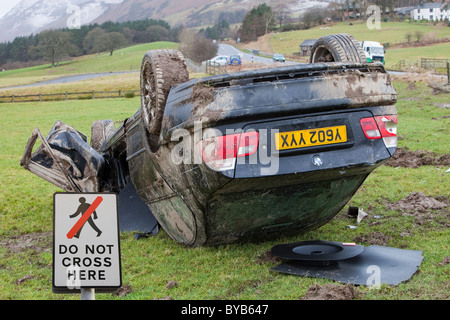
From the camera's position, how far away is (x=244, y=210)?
483 cm

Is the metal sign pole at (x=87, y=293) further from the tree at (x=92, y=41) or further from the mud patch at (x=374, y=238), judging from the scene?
the tree at (x=92, y=41)

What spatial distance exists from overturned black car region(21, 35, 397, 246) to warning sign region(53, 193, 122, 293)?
125 centimetres

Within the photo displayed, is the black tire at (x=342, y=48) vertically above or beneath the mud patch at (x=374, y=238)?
above

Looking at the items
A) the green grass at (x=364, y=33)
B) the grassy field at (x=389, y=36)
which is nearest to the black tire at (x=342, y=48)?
the grassy field at (x=389, y=36)

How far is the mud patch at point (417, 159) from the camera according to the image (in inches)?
372

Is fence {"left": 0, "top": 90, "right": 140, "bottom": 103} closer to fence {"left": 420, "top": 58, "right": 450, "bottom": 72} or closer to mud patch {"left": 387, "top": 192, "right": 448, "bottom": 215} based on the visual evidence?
fence {"left": 420, "top": 58, "right": 450, "bottom": 72}

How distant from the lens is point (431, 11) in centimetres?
12112

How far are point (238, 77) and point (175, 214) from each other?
174 cm

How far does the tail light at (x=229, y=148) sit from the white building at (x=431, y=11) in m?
107

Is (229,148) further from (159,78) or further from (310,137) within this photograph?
(159,78)

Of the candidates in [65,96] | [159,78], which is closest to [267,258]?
[159,78]

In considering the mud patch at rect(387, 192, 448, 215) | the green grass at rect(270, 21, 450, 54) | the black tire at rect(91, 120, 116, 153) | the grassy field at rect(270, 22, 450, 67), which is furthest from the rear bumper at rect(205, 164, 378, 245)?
the green grass at rect(270, 21, 450, 54)

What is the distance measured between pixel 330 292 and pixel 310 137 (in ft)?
3.95

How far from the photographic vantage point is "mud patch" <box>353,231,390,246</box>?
5605mm
